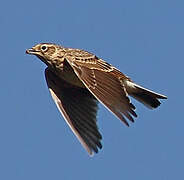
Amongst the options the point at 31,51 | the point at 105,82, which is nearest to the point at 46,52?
the point at 31,51

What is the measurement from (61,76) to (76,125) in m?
0.86

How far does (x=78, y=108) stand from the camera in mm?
11906

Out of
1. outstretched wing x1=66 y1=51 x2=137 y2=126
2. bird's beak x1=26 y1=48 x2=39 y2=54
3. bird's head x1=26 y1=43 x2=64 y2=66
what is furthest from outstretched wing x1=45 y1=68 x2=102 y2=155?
outstretched wing x1=66 y1=51 x2=137 y2=126

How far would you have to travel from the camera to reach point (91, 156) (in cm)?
1122

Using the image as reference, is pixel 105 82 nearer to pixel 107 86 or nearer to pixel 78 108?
pixel 107 86

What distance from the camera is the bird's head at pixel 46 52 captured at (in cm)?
1155

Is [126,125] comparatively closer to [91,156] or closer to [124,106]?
[124,106]

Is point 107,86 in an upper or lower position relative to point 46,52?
lower

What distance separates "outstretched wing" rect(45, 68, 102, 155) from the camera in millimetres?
11508

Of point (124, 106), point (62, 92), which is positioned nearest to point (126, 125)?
point (124, 106)

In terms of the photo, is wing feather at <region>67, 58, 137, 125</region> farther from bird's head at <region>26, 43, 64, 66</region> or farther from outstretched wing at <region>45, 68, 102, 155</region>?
outstretched wing at <region>45, 68, 102, 155</region>

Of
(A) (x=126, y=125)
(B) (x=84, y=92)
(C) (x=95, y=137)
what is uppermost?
(B) (x=84, y=92)

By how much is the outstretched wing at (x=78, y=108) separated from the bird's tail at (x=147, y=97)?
32.1 inches

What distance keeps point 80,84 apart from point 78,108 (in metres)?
0.77
